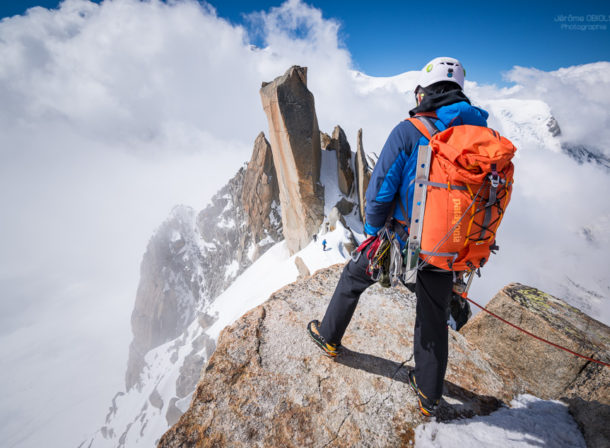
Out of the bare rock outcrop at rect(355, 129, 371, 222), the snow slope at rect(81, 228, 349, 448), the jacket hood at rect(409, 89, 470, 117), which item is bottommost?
the snow slope at rect(81, 228, 349, 448)

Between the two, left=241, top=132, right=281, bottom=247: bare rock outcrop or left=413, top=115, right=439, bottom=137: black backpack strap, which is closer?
left=413, top=115, right=439, bottom=137: black backpack strap

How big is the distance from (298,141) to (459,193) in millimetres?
20837

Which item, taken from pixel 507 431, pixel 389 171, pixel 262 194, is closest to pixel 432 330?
pixel 507 431

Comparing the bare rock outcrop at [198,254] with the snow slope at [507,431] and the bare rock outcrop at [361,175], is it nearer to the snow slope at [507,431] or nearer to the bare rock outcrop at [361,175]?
the bare rock outcrop at [361,175]

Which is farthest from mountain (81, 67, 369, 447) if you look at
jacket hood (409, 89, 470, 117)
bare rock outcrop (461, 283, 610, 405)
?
jacket hood (409, 89, 470, 117)

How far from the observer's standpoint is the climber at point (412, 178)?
2117 millimetres

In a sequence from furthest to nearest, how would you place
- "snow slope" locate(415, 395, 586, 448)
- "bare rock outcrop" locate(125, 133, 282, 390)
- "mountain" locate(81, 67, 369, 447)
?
"bare rock outcrop" locate(125, 133, 282, 390) → "mountain" locate(81, 67, 369, 447) → "snow slope" locate(415, 395, 586, 448)

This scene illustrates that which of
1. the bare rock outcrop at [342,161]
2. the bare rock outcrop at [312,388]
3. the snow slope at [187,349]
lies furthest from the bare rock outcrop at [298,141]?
the bare rock outcrop at [312,388]

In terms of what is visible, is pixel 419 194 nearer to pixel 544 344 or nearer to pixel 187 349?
pixel 544 344

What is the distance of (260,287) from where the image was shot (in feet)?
78.1

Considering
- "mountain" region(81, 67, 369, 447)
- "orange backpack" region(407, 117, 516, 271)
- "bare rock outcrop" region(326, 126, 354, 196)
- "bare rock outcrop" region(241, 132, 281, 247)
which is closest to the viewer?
"orange backpack" region(407, 117, 516, 271)

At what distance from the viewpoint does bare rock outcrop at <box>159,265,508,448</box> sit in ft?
7.32

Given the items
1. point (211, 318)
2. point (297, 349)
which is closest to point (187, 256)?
point (211, 318)

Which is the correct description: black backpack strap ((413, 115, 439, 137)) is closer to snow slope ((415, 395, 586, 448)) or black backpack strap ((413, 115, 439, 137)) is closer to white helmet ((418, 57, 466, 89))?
white helmet ((418, 57, 466, 89))
